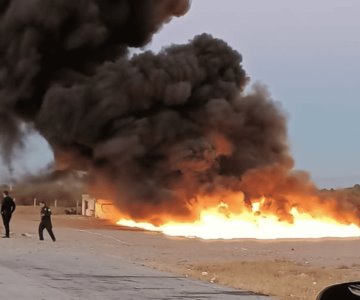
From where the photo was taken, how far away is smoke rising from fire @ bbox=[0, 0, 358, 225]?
40.5m

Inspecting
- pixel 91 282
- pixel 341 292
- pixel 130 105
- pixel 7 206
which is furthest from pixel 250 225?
pixel 341 292

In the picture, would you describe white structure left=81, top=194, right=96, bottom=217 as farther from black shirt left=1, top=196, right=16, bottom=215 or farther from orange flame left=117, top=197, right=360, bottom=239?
black shirt left=1, top=196, right=16, bottom=215

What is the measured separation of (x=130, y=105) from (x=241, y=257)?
20241 millimetres

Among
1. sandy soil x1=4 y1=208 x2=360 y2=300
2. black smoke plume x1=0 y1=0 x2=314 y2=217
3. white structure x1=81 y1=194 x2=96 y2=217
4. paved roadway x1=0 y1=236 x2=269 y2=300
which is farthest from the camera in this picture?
white structure x1=81 y1=194 x2=96 y2=217

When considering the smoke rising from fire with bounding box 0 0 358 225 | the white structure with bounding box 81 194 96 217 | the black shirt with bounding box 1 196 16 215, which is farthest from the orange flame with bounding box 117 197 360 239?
the black shirt with bounding box 1 196 16 215

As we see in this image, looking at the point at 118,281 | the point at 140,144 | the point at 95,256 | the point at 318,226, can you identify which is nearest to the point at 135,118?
the point at 140,144

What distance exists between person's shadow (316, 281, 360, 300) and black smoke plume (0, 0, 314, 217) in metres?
35.5

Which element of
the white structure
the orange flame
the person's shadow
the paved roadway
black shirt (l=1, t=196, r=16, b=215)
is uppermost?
the white structure

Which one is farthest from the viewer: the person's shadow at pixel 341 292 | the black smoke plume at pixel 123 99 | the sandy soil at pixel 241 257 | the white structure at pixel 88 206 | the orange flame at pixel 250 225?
the white structure at pixel 88 206

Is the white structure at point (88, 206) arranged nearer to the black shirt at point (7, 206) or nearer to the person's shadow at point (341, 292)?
the black shirt at point (7, 206)

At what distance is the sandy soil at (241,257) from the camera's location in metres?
14.2

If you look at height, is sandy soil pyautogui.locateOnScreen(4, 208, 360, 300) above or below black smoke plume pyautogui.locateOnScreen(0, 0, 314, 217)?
below

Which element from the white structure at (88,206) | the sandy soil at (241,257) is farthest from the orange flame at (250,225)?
the white structure at (88,206)

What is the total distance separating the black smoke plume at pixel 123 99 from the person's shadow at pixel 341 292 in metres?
35.5
